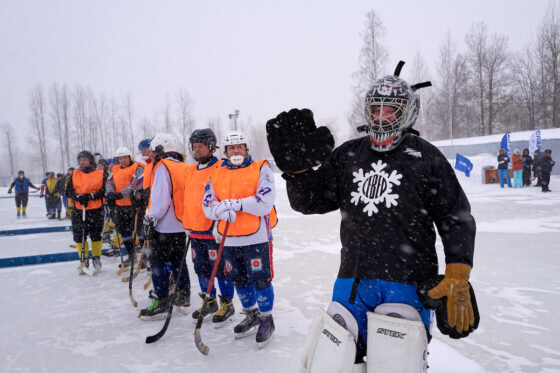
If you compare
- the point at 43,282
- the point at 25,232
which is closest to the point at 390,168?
the point at 43,282

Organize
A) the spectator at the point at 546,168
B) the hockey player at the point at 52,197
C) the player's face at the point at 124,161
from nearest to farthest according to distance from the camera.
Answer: the player's face at the point at 124,161 < the hockey player at the point at 52,197 < the spectator at the point at 546,168

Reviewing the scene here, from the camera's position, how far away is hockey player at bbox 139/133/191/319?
399cm

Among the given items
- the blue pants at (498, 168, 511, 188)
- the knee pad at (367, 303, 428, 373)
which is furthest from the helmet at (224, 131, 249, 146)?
the blue pants at (498, 168, 511, 188)

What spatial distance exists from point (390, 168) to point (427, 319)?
2.47 feet

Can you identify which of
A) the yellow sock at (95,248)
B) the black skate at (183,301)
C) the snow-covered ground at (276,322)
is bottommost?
the snow-covered ground at (276,322)

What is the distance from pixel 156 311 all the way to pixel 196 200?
1.39 m

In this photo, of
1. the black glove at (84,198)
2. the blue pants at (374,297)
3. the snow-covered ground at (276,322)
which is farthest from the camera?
the black glove at (84,198)

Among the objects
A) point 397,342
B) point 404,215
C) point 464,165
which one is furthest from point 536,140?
point 397,342

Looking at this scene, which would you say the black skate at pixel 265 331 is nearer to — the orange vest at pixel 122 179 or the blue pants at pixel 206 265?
the blue pants at pixel 206 265

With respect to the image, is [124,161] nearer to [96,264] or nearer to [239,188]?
[96,264]

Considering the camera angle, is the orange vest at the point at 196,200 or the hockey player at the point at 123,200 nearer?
the orange vest at the point at 196,200

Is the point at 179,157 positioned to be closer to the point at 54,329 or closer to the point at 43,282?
the point at 54,329

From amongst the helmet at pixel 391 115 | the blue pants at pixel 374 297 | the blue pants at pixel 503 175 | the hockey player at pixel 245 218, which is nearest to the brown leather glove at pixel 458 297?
the blue pants at pixel 374 297

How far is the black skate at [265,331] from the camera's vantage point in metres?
3.19
